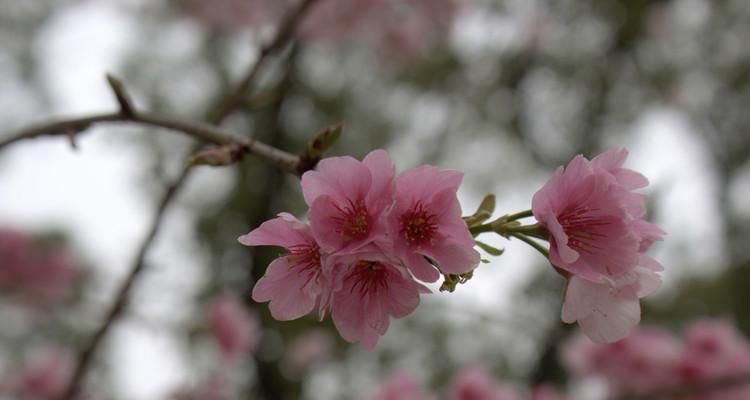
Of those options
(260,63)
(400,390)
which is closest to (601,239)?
(260,63)

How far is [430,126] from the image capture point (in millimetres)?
5590

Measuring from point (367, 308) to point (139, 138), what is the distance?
17.5 ft

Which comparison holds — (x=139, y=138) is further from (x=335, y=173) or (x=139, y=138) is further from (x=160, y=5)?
(x=335, y=173)

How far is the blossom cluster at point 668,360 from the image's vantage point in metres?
2.31

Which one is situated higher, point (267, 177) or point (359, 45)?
point (359, 45)

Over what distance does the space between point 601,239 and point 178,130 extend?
0.57 metres

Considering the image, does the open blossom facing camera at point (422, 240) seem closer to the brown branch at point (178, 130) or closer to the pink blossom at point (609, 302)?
the pink blossom at point (609, 302)

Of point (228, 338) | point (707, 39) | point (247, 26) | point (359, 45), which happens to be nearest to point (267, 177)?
point (247, 26)

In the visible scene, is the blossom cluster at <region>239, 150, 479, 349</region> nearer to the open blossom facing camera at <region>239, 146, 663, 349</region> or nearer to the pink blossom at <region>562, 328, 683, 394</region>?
the open blossom facing camera at <region>239, 146, 663, 349</region>

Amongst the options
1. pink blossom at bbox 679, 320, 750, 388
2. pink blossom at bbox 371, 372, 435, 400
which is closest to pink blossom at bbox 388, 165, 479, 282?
pink blossom at bbox 371, 372, 435, 400

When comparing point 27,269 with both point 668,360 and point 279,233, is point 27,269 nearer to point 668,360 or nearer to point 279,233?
point 668,360

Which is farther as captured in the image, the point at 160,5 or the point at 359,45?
the point at 160,5

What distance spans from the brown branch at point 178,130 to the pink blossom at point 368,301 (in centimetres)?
16

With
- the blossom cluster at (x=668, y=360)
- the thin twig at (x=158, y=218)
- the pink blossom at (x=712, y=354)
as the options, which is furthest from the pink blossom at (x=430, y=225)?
the pink blossom at (x=712, y=354)
